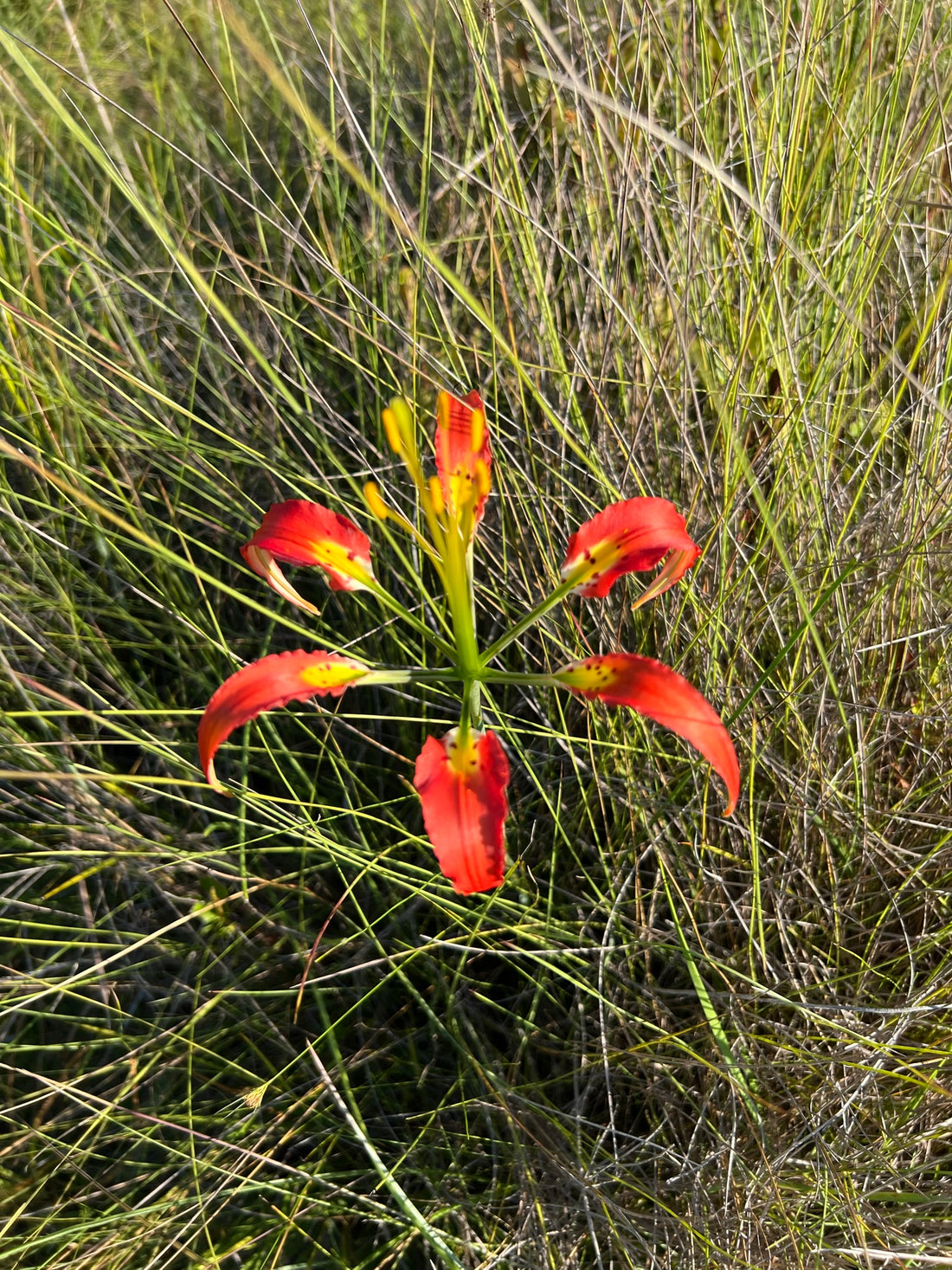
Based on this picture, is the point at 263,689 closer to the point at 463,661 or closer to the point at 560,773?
the point at 463,661

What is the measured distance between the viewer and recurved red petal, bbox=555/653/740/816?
788mm

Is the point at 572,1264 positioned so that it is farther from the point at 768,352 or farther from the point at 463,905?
the point at 768,352

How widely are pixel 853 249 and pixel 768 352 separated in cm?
18

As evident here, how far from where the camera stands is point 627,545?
0.95m

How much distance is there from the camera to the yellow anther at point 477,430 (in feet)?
3.10

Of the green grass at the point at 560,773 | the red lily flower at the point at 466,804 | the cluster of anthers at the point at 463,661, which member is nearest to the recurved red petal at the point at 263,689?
the cluster of anthers at the point at 463,661

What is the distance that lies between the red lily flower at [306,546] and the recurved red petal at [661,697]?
23 centimetres

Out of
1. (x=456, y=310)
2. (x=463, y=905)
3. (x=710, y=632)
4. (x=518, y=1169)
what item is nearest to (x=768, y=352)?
(x=710, y=632)

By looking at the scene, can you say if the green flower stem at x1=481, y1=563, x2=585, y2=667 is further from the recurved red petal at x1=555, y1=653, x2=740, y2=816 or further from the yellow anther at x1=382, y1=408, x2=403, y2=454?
the yellow anther at x1=382, y1=408, x2=403, y2=454

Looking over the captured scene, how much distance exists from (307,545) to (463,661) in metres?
0.21

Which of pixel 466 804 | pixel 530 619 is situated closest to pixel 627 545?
pixel 530 619

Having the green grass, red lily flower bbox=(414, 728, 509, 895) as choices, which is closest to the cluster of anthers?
red lily flower bbox=(414, 728, 509, 895)

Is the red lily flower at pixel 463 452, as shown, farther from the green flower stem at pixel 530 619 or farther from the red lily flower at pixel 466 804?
the red lily flower at pixel 466 804

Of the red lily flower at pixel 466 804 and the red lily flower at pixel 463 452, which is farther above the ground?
the red lily flower at pixel 463 452
